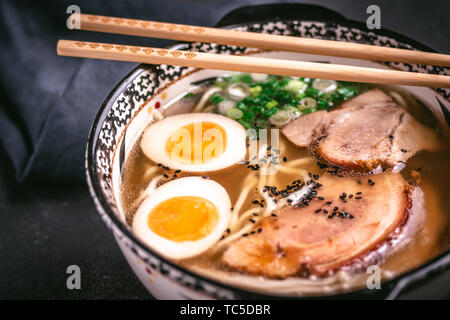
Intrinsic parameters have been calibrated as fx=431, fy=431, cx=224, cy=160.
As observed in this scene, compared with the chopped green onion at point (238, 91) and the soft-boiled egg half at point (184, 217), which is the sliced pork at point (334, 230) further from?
the chopped green onion at point (238, 91)

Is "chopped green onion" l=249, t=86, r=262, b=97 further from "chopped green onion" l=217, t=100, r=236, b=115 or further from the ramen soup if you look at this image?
"chopped green onion" l=217, t=100, r=236, b=115

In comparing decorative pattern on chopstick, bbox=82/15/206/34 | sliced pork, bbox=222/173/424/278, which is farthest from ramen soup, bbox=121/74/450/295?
decorative pattern on chopstick, bbox=82/15/206/34

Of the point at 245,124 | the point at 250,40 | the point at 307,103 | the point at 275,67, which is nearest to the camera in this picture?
the point at 275,67

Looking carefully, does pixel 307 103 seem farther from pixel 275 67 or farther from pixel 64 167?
pixel 64 167

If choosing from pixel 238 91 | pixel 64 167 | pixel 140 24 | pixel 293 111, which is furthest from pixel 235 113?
pixel 64 167

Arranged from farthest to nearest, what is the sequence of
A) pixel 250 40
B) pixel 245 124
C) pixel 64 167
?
pixel 64 167
pixel 245 124
pixel 250 40

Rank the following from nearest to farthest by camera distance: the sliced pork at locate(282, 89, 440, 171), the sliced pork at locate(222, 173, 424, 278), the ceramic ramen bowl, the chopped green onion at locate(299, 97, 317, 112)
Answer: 1. the ceramic ramen bowl
2. the sliced pork at locate(222, 173, 424, 278)
3. the sliced pork at locate(282, 89, 440, 171)
4. the chopped green onion at locate(299, 97, 317, 112)

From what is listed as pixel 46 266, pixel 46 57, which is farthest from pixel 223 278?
pixel 46 57

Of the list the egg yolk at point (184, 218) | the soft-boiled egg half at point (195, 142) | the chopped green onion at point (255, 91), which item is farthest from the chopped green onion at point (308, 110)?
the egg yolk at point (184, 218)
